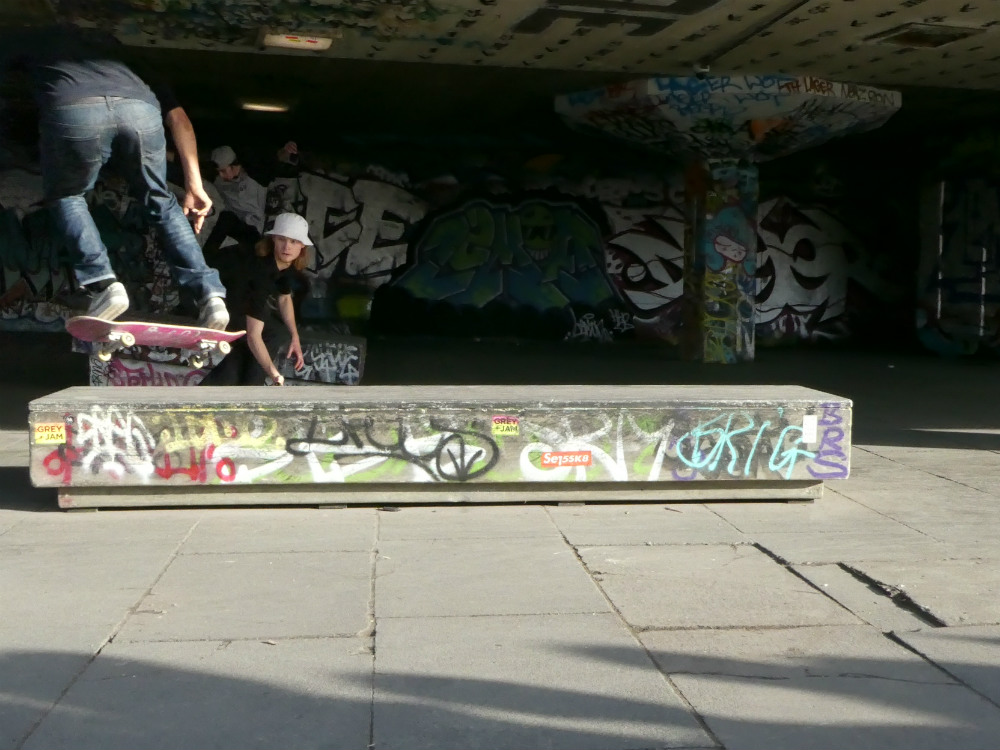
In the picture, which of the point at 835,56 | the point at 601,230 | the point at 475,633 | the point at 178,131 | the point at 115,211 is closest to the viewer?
the point at 475,633

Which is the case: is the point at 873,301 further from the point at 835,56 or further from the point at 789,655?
the point at 789,655

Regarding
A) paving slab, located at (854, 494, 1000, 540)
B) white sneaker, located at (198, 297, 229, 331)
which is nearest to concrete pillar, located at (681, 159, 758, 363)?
paving slab, located at (854, 494, 1000, 540)

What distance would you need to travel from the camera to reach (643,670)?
12.4 ft

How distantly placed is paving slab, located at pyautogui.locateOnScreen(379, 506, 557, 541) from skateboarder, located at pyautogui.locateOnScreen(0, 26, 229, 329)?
154 centimetres

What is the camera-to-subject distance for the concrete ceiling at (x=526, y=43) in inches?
416

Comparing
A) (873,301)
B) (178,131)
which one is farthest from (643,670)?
(873,301)

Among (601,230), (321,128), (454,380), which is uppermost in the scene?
(321,128)

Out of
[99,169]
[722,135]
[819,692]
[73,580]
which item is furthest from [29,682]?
[722,135]

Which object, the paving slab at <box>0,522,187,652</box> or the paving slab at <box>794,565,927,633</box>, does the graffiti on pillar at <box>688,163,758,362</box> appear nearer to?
the paving slab at <box>794,565,927,633</box>

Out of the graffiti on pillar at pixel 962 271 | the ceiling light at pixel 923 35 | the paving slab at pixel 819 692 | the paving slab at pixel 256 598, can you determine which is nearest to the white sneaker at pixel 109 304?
the paving slab at pixel 256 598

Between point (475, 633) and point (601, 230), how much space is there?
16.5 meters

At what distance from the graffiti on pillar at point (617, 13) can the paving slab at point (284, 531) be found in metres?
6.31

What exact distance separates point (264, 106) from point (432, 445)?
39.3 ft

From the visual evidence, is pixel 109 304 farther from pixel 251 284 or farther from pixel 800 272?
pixel 800 272
